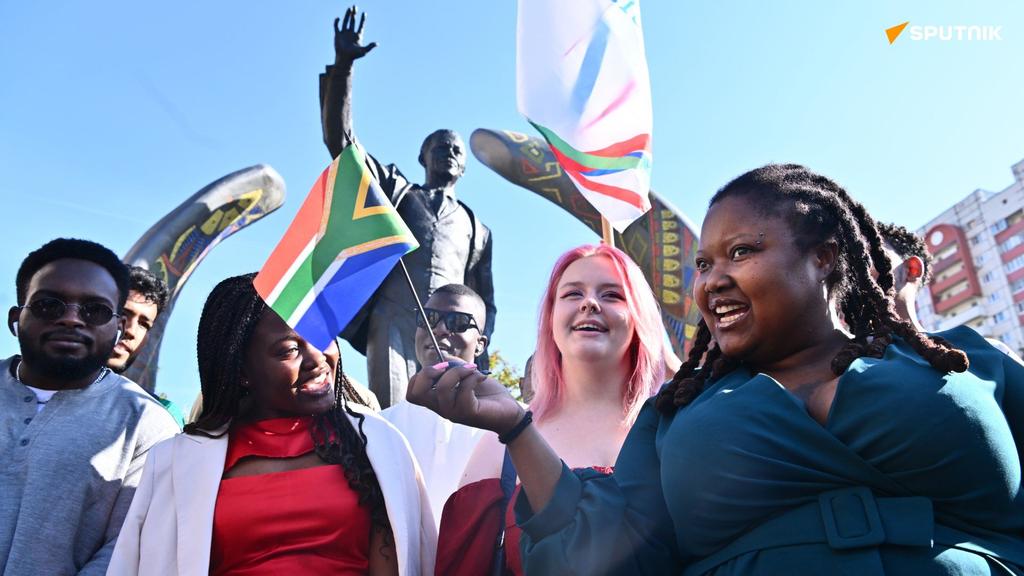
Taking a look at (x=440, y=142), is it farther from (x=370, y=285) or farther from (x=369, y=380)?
(x=370, y=285)

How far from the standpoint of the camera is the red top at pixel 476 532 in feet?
7.44

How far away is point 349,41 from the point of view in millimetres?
4699

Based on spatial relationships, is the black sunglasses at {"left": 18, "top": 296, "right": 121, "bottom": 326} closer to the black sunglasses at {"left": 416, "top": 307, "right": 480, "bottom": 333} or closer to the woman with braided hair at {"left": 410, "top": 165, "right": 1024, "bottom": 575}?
the woman with braided hair at {"left": 410, "top": 165, "right": 1024, "bottom": 575}

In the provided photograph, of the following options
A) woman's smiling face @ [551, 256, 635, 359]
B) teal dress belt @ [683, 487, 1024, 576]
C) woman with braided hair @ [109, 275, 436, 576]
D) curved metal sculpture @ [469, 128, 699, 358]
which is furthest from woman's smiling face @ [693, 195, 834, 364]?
curved metal sculpture @ [469, 128, 699, 358]

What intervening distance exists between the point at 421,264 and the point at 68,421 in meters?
3.38

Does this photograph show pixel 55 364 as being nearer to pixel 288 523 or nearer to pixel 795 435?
pixel 288 523

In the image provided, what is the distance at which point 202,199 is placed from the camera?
31.0 ft

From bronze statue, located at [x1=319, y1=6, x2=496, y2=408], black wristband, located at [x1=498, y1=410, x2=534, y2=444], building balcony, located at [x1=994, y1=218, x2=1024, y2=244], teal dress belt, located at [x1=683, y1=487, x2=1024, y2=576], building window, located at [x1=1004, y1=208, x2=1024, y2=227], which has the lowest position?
teal dress belt, located at [x1=683, y1=487, x2=1024, y2=576]

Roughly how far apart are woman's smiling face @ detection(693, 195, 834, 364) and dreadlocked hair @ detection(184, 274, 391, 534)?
1196mm

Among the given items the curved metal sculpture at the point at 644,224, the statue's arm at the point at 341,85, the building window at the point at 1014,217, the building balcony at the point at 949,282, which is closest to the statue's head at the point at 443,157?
the statue's arm at the point at 341,85

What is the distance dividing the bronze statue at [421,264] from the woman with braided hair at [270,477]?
292 cm

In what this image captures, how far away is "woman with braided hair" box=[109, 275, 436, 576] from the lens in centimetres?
230

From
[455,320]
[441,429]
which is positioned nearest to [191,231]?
[455,320]

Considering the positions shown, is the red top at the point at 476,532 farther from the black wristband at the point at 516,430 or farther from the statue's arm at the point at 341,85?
the statue's arm at the point at 341,85
